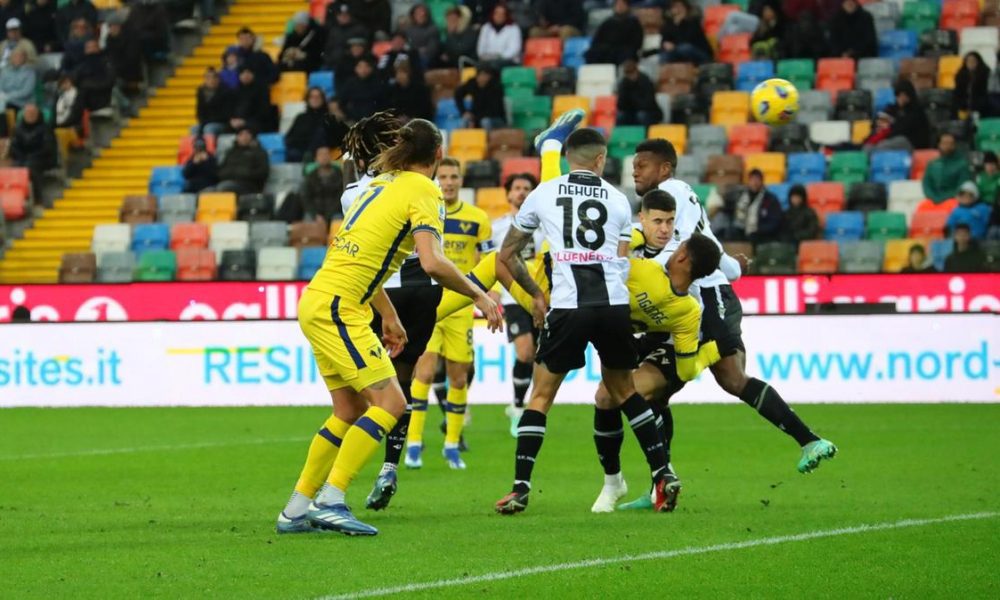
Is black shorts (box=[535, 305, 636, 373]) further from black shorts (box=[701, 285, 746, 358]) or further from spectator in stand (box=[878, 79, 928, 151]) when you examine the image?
spectator in stand (box=[878, 79, 928, 151])

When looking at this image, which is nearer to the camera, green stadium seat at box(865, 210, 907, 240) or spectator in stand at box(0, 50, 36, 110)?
green stadium seat at box(865, 210, 907, 240)

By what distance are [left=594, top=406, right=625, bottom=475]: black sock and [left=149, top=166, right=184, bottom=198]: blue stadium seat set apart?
1710cm

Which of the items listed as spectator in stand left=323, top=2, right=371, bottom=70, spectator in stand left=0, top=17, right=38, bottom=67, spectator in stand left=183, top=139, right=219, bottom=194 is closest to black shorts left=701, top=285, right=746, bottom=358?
spectator in stand left=183, top=139, right=219, bottom=194

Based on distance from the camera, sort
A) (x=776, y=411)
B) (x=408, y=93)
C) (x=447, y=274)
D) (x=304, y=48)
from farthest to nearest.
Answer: (x=304, y=48)
(x=408, y=93)
(x=776, y=411)
(x=447, y=274)

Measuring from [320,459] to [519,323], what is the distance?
24.2ft

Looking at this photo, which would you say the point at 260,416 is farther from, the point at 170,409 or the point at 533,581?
the point at 533,581

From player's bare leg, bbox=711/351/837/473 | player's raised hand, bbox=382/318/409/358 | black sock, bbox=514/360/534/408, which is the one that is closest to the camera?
player's raised hand, bbox=382/318/409/358

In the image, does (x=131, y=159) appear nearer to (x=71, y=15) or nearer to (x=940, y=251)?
(x=71, y=15)

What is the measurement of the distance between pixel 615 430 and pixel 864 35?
51.6 ft

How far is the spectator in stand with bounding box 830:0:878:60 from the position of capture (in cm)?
2459

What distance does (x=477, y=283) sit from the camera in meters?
11.9

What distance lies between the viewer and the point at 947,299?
65.4 feet

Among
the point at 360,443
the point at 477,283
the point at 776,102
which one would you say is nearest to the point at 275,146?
the point at 776,102

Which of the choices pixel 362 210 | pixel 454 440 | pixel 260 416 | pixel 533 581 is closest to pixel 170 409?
pixel 260 416
